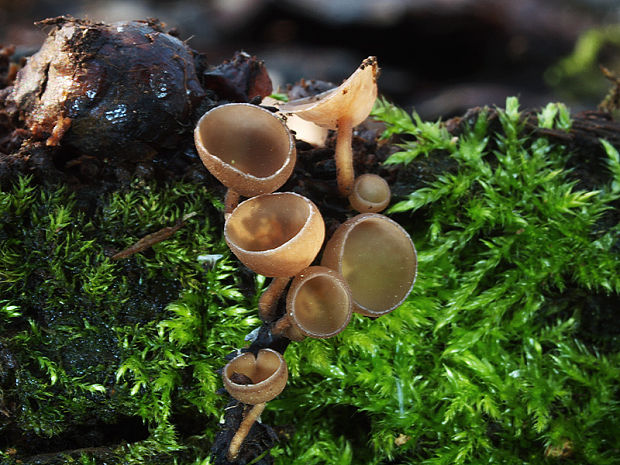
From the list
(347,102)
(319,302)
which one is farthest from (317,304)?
(347,102)

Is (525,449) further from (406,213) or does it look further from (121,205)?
(121,205)

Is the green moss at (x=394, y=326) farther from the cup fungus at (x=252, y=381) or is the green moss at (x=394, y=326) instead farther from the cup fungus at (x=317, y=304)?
the cup fungus at (x=317, y=304)

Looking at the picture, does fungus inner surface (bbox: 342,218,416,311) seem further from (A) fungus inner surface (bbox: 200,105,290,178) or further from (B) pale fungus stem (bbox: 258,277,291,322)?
(A) fungus inner surface (bbox: 200,105,290,178)

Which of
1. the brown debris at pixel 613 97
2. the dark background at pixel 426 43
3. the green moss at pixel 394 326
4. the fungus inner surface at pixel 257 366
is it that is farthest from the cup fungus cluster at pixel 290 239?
the dark background at pixel 426 43

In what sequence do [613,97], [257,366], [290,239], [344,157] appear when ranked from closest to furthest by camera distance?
[290,239], [257,366], [344,157], [613,97]

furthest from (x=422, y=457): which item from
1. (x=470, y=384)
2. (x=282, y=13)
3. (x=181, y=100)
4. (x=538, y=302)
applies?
(x=282, y=13)

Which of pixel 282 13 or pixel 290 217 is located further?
pixel 282 13

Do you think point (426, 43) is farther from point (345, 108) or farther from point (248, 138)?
point (248, 138)
